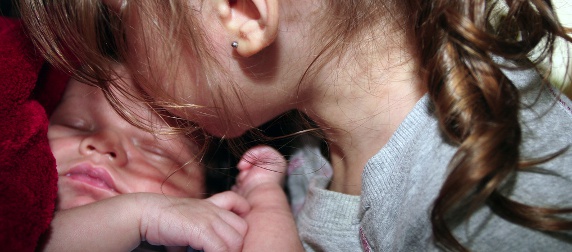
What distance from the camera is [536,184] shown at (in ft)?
1.88

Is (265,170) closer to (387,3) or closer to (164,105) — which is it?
(164,105)

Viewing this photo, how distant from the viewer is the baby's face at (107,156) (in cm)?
90

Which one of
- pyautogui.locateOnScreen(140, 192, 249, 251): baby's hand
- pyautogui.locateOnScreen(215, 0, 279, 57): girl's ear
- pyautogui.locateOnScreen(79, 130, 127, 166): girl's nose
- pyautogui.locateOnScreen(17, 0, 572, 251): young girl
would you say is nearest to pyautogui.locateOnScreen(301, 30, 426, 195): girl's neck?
pyautogui.locateOnScreen(17, 0, 572, 251): young girl

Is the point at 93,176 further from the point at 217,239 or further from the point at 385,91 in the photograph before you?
the point at 385,91

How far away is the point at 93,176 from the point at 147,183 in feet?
0.32

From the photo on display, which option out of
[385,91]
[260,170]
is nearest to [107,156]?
[260,170]

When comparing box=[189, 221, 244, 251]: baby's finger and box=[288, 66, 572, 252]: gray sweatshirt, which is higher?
box=[288, 66, 572, 252]: gray sweatshirt

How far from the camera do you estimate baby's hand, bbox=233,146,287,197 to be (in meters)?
0.96

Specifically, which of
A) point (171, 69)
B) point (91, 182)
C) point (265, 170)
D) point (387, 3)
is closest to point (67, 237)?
point (91, 182)

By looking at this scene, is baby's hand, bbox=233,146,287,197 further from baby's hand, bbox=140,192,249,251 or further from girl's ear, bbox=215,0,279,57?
girl's ear, bbox=215,0,279,57

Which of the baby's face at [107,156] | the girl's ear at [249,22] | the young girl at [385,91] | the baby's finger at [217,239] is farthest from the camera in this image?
the baby's face at [107,156]

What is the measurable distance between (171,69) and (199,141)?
0.19 m

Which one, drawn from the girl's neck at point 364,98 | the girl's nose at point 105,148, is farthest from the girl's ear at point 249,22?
the girl's nose at point 105,148

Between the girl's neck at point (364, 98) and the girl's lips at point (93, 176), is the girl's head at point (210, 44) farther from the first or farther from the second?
the girl's lips at point (93, 176)
